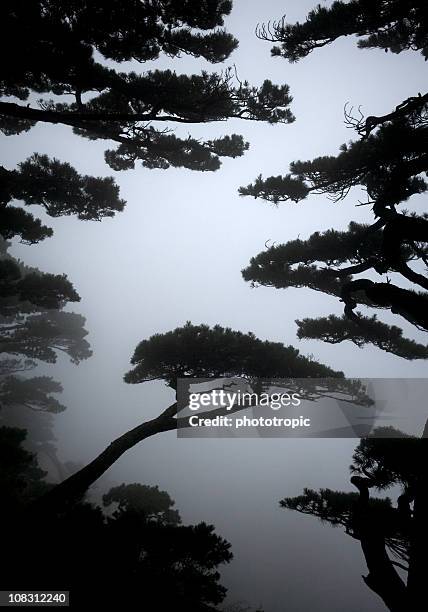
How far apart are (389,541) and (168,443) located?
246ft

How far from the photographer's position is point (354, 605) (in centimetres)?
2494

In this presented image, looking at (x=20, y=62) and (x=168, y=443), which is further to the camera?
(x=168, y=443)

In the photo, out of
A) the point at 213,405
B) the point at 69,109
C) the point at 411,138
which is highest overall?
the point at 69,109

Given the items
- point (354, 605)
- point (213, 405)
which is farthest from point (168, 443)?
point (213, 405)

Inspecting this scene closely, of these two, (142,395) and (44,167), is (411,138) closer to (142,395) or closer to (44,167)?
(44,167)

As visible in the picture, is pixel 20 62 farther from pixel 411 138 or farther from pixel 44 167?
pixel 411 138

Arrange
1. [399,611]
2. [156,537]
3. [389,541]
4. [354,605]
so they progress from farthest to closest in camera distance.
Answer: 1. [354,605]
2. [389,541]
3. [156,537]
4. [399,611]

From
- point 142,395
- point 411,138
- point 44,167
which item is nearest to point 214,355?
point 411,138

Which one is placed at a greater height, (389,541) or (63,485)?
(63,485)

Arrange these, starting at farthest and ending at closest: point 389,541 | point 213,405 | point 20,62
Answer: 1. point 213,405
2. point 20,62
3. point 389,541

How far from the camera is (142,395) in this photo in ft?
352

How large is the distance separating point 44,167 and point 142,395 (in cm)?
10833

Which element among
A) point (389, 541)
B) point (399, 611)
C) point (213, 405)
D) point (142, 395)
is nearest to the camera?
point (399, 611)

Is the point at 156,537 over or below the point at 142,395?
below
